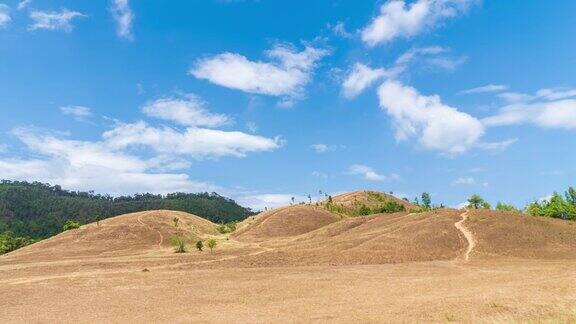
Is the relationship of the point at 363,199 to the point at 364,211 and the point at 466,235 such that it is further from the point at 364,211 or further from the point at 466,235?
the point at 466,235

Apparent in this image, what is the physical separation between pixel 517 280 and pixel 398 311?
19.5 m

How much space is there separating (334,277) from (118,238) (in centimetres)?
6941

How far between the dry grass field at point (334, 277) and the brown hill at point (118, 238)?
0.59 metres

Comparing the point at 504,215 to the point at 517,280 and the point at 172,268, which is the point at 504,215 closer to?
the point at 517,280

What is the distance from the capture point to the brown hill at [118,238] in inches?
3676

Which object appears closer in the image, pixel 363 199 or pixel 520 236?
pixel 520 236

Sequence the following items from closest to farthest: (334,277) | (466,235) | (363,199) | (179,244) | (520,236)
Answer: (334,277), (520,236), (466,235), (179,244), (363,199)

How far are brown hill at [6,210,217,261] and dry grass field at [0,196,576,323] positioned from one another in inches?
23.2

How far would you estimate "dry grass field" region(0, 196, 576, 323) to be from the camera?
3147cm

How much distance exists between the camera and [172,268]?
6225cm

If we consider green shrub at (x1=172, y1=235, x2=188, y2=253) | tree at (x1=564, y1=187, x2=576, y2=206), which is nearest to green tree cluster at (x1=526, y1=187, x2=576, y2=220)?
tree at (x1=564, y1=187, x2=576, y2=206)

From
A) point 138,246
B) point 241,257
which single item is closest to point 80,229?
point 138,246

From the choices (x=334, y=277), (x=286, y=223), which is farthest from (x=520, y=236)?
(x=286, y=223)

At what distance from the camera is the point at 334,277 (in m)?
50.3
